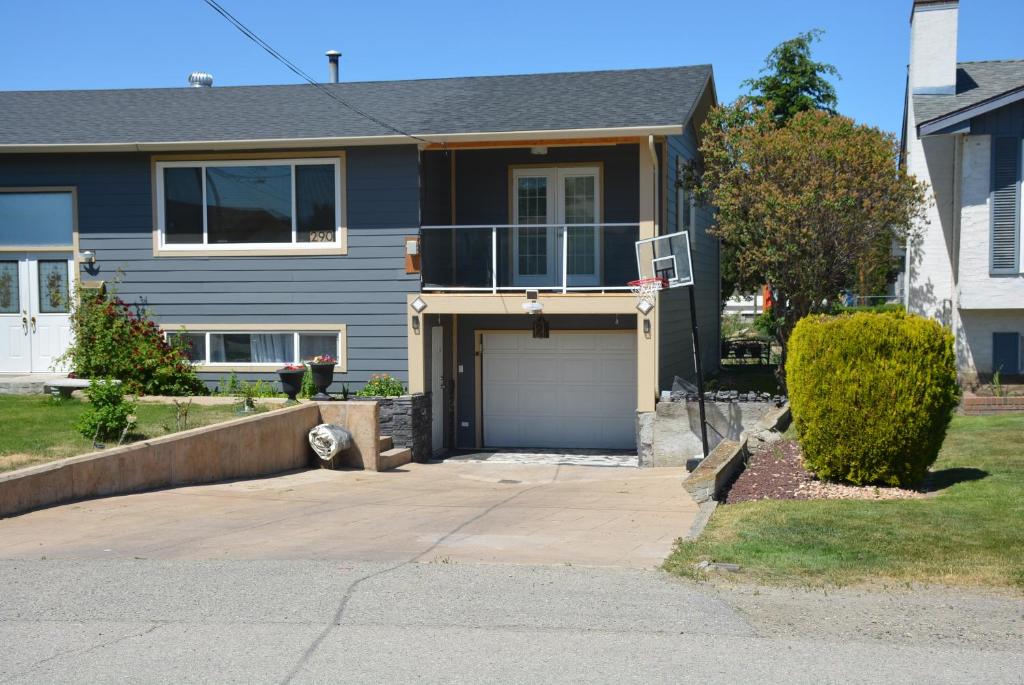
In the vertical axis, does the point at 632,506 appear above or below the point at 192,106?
below

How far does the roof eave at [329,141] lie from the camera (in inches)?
632

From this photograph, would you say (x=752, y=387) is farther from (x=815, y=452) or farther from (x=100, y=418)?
(x=100, y=418)

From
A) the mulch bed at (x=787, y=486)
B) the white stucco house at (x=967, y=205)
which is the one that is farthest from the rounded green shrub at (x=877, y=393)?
the white stucco house at (x=967, y=205)

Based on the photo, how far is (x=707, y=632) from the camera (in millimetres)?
6258

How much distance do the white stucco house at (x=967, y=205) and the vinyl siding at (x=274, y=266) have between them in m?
8.55

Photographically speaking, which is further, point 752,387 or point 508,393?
point 752,387

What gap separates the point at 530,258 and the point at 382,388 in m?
3.63

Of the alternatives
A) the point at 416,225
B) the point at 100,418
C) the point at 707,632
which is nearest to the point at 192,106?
the point at 416,225

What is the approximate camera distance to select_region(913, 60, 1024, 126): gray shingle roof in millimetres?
16391

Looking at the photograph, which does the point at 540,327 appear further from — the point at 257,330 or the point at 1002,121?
the point at 1002,121

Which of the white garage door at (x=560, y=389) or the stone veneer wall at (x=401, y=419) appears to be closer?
the stone veneer wall at (x=401, y=419)

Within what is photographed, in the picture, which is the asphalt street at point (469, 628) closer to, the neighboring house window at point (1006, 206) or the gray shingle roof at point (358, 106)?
the neighboring house window at point (1006, 206)

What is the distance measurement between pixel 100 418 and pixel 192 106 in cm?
967

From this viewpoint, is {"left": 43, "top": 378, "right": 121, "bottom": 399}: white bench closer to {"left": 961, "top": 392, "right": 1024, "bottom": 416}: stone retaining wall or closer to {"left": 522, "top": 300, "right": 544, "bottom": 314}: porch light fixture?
{"left": 522, "top": 300, "right": 544, "bottom": 314}: porch light fixture
